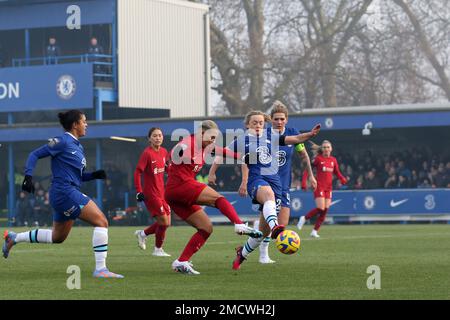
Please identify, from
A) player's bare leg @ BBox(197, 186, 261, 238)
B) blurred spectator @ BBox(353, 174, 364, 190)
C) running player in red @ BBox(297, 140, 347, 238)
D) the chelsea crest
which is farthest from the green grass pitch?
the chelsea crest

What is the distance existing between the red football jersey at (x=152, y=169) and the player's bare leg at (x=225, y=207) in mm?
5211

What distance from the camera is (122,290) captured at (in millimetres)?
11664

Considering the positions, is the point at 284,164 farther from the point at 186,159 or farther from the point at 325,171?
the point at 325,171

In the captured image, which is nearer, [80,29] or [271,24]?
[80,29]

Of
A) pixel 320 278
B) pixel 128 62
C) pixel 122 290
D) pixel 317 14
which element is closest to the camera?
pixel 122 290

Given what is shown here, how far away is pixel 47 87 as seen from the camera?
147 feet

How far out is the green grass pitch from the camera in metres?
11.3

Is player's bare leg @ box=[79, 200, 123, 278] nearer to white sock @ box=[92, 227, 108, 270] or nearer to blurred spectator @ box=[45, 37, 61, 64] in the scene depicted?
white sock @ box=[92, 227, 108, 270]

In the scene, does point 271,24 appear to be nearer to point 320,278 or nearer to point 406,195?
point 406,195

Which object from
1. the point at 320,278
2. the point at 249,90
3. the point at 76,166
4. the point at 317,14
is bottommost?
the point at 320,278

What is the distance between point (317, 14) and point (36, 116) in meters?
16.5

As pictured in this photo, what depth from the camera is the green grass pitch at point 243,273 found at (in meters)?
11.3
